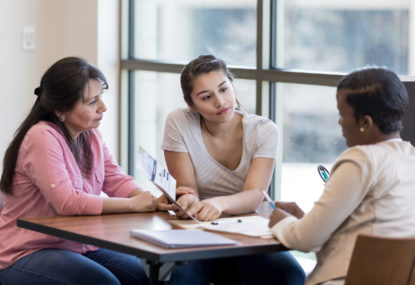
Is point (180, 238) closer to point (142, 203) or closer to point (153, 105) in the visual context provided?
point (142, 203)

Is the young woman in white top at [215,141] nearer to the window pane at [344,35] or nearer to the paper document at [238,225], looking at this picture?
the paper document at [238,225]

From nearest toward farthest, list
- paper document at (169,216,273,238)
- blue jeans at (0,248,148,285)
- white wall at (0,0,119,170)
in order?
1. paper document at (169,216,273,238)
2. blue jeans at (0,248,148,285)
3. white wall at (0,0,119,170)

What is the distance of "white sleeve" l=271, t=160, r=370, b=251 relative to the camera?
1.87 meters

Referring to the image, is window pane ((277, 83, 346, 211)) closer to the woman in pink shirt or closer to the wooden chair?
the woman in pink shirt

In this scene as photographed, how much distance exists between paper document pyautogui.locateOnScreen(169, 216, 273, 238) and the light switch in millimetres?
2580

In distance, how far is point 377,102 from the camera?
1952 millimetres

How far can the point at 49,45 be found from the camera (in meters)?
4.68

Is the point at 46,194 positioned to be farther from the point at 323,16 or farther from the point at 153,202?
the point at 323,16

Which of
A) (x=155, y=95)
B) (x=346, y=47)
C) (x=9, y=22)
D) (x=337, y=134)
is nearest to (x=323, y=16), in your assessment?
(x=346, y=47)

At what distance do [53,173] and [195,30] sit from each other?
2.18m

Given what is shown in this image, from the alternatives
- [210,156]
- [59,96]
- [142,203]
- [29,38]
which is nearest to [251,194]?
[210,156]

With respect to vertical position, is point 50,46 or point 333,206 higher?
point 50,46

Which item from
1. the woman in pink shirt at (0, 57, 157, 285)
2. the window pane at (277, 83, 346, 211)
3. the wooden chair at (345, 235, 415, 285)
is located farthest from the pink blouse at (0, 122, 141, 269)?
the window pane at (277, 83, 346, 211)

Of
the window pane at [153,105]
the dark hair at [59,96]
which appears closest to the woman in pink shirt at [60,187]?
the dark hair at [59,96]
